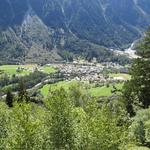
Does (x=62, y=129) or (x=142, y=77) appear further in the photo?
(x=142, y=77)

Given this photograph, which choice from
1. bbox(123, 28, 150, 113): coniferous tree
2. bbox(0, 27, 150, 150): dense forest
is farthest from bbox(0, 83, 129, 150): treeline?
bbox(123, 28, 150, 113): coniferous tree

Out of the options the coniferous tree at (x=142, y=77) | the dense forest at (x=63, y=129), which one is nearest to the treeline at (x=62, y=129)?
the dense forest at (x=63, y=129)

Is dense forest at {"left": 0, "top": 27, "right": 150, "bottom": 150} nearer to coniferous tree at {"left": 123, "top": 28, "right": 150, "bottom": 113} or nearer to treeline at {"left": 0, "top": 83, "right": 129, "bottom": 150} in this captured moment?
treeline at {"left": 0, "top": 83, "right": 129, "bottom": 150}

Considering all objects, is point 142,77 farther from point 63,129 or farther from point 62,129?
point 62,129

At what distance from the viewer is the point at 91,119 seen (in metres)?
43.7

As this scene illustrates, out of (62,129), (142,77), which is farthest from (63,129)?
(142,77)

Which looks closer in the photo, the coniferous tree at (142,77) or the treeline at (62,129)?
the treeline at (62,129)

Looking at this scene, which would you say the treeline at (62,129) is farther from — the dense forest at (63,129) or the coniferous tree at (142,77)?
the coniferous tree at (142,77)

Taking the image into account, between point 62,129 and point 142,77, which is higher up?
point 142,77

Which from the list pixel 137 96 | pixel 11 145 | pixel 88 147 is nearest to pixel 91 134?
pixel 88 147

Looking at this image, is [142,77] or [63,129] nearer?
[63,129]

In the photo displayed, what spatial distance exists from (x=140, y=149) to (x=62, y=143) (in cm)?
1056

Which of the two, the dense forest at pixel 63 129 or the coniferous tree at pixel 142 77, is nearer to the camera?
the dense forest at pixel 63 129

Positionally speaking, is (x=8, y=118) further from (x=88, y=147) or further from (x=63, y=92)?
(x=88, y=147)
